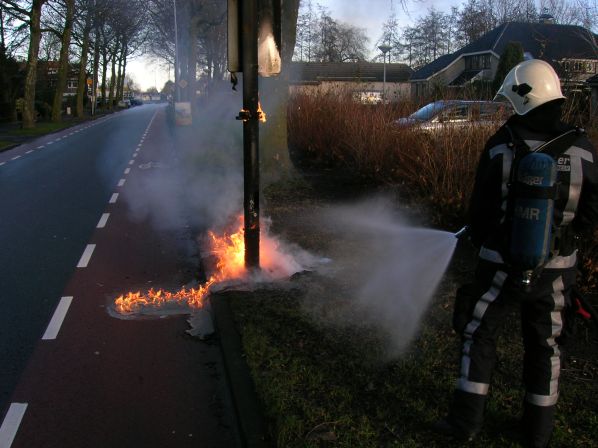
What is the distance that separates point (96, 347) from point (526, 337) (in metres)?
3.09

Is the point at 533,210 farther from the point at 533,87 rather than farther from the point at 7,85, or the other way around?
the point at 7,85

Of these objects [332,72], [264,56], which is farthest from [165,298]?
[332,72]

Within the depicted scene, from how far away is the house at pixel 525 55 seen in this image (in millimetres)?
8195

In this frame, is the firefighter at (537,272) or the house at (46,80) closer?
the firefighter at (537,272)

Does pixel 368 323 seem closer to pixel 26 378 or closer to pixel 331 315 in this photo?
pixel 331 315

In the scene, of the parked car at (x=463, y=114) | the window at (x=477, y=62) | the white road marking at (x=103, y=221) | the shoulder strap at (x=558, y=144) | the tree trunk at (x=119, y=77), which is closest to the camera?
the shoulder strap at (x=558, y=144)

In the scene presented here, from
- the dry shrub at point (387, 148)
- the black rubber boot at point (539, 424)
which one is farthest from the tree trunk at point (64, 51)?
the black rubber boot at point (539, 424)

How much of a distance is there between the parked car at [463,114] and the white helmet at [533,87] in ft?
12.8

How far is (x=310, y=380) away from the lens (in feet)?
11.5

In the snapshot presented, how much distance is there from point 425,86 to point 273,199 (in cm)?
325

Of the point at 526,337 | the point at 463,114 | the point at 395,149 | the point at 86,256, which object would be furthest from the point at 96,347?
the point at 395,149

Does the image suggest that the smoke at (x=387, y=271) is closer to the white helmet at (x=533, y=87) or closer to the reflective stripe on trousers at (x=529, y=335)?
the reflective stripe on trousers at (x=529, y=335)

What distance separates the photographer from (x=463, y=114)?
6930mm

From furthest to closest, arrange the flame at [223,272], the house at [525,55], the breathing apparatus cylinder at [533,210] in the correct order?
the house at [525,55]
the flame at [223,272]
the breathing apparatus cylinder at [533,210]
